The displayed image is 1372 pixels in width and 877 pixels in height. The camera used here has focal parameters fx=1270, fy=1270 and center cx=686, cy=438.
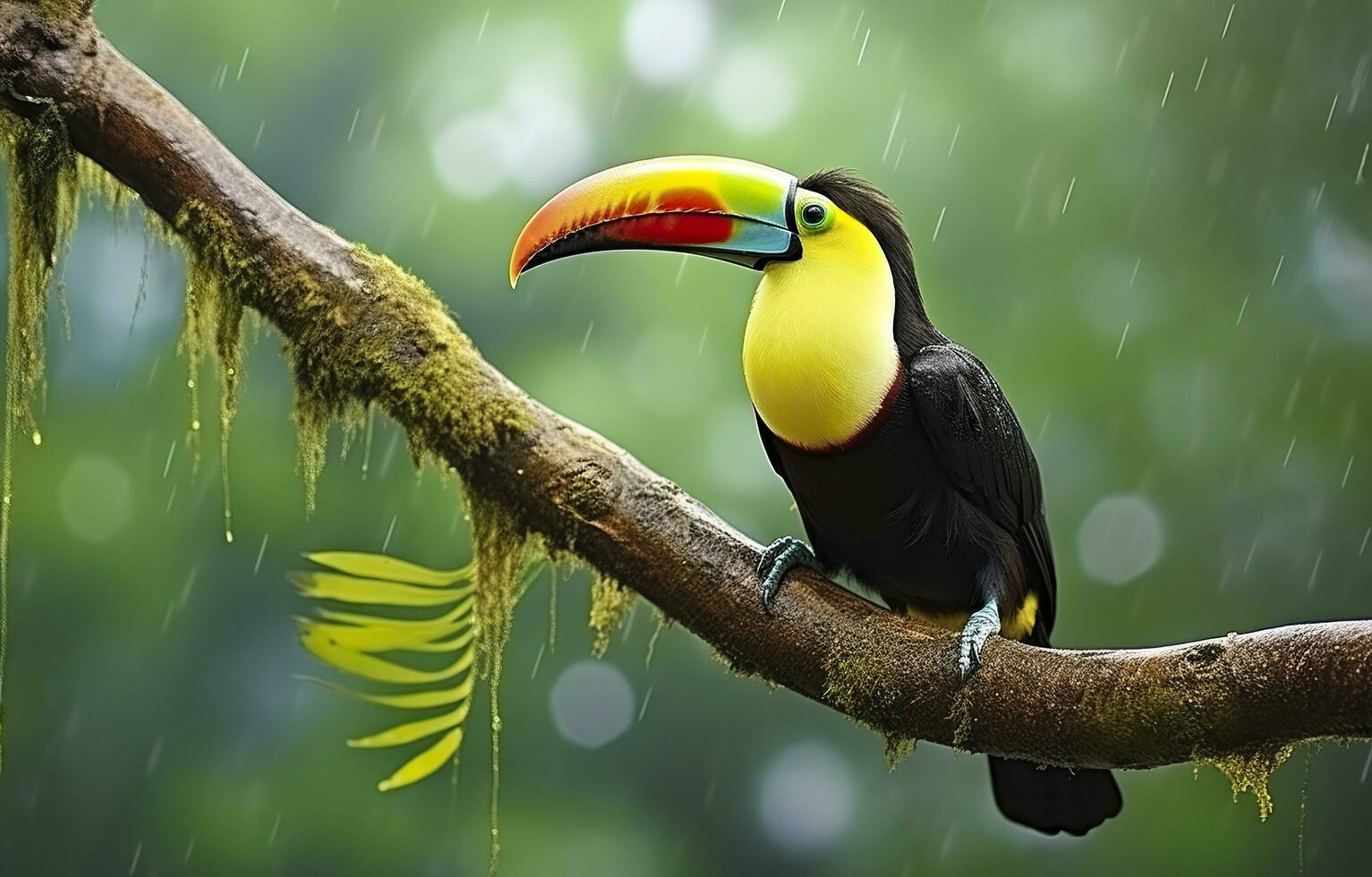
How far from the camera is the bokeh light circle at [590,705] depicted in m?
5.57

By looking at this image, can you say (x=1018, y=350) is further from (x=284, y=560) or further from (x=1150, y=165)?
(x=284, y=560)

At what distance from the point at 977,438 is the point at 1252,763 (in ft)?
2.40

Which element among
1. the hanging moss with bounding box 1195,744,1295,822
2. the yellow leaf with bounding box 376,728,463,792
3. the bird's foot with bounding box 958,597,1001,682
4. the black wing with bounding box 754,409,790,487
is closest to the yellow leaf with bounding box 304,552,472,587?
the yellow leaf with bounding box 376,728,463,792

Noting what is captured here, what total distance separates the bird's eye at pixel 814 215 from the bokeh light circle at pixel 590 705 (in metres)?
3.66

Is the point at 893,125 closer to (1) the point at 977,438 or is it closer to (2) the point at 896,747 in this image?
(1) the point at 977,438

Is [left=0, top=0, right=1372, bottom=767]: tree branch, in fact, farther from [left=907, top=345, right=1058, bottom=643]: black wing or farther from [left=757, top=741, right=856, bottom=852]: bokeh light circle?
[left=757, top=741, right=856, bottom=852]: bokeh light circle

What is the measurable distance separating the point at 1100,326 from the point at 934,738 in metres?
3.90

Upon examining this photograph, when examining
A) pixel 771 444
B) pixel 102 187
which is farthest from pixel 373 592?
pixel 771 444

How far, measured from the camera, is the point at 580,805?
5465mm

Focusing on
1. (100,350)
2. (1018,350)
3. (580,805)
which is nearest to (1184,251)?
(1018,350)

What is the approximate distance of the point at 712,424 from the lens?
5656 mm

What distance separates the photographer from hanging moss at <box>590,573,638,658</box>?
238 centimetres

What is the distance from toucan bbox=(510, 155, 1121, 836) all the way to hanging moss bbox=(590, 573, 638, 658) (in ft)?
0.99

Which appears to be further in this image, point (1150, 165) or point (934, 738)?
point (1150, 165)
